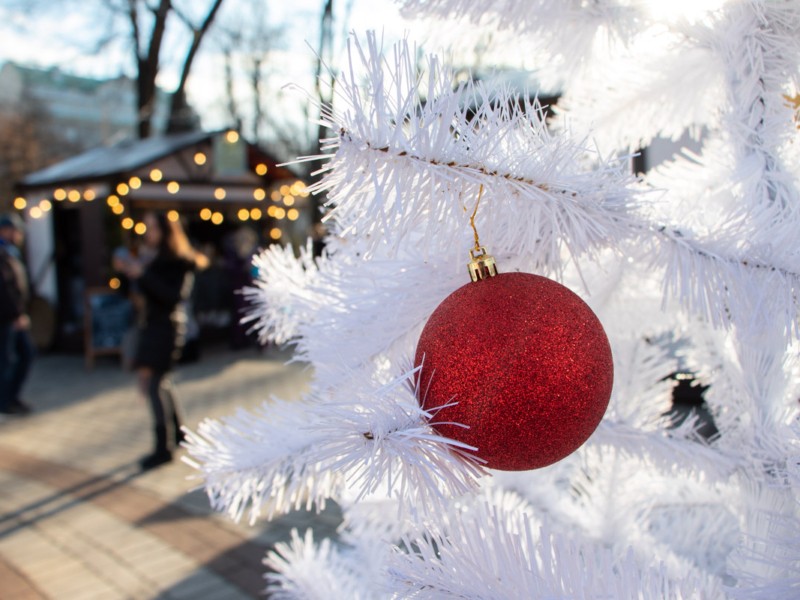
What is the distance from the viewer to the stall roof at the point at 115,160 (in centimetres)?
1028

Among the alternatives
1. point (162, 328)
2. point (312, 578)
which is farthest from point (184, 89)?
point (312, 578)

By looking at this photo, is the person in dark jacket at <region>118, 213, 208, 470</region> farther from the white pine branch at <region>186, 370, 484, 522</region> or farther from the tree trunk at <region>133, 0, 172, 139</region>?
the tree trunk at <region>133, 0, 172, 139</region>

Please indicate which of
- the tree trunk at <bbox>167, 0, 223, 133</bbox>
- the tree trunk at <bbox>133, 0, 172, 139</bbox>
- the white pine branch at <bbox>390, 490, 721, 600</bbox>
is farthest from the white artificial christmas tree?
the tree trunk at <bbox>133, 0, 172, 139</bbox>

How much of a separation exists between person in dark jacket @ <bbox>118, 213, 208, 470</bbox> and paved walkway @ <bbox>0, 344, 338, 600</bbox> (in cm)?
33

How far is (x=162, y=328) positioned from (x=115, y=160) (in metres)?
7.52

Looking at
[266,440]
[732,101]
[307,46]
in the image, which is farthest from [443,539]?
[732,101]

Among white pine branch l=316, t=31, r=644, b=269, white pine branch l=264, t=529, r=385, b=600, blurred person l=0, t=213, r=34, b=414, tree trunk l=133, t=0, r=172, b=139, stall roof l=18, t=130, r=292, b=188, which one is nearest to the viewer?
white pine branch l=316, t=31, r=644, b=269

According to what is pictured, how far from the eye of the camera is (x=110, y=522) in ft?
13.0

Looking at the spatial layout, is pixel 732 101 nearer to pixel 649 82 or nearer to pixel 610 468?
pixel 649 82

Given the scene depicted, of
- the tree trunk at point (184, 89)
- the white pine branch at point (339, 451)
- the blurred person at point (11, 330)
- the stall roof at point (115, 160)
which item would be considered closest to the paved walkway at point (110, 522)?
the blurred person at point (11, 330)

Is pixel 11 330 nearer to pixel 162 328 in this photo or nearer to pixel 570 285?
pixel 162 328

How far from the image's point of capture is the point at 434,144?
729mm

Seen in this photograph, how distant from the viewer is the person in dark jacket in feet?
15.8

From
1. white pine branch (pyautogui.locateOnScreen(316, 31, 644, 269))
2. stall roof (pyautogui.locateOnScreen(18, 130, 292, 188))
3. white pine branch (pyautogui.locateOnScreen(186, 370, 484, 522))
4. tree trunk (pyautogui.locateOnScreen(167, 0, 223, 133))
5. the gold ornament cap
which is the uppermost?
tree trunk (pyautogui.locateOnScreen(167, 0, 223, 133))
